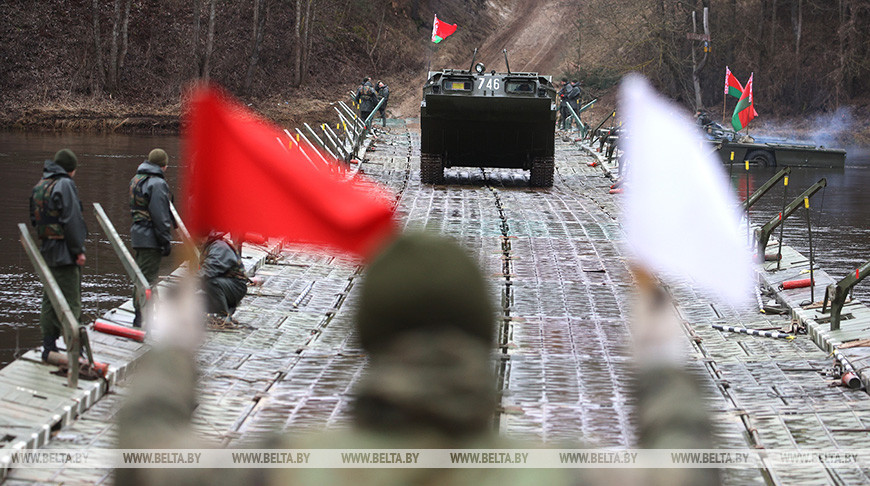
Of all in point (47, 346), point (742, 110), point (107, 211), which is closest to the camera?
point (47, 346)

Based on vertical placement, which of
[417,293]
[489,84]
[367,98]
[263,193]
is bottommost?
[367,98]

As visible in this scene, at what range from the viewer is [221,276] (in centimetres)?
985

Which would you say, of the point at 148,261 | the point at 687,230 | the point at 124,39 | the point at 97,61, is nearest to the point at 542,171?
the point at 687,230

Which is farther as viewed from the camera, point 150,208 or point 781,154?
point 781,154

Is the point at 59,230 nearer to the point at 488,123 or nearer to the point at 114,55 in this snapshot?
the point at 488,123

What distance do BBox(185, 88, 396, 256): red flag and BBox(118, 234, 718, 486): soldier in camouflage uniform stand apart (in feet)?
0.28

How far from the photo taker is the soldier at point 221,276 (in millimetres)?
9672

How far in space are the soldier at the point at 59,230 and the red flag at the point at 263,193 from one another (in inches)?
244

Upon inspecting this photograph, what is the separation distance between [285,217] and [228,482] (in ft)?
1.50

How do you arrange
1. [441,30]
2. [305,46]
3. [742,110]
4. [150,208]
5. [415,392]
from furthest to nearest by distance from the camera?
1. [305,46]
2. [441,30]
3. [742,110]
4. [150,208]
5. [415,392]

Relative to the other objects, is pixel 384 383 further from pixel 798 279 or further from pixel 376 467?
pixel 798 279

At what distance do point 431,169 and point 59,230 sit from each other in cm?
1294

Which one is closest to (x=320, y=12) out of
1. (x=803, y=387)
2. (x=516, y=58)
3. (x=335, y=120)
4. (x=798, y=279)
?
(x=516, y=58)

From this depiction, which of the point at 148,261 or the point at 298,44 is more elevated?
the point at 298,44
